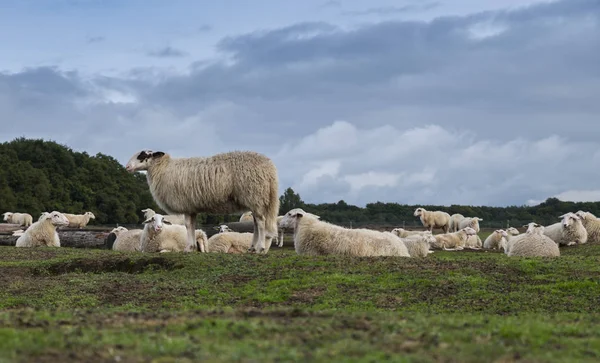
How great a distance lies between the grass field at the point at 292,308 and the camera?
7.84 meters

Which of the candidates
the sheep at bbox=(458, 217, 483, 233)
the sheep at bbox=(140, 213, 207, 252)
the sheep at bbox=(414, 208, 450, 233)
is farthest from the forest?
the sheep at bbox=(140, 213, 207, 252)

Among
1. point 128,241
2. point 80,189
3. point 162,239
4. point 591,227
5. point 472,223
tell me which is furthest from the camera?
point 80,189

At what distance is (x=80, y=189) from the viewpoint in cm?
7494

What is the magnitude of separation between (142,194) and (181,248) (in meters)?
53.6

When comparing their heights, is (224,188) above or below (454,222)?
below

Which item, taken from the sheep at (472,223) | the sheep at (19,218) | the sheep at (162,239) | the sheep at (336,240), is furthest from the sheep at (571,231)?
the sheep at (19,218)

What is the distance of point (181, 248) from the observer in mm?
25484

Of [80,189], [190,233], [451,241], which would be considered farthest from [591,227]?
[80,189]

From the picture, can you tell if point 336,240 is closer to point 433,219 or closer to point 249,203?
point 249,203

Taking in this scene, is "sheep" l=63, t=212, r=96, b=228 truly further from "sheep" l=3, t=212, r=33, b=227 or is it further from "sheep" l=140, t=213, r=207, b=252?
"sheep" l=140, t=213, r=207, b=252

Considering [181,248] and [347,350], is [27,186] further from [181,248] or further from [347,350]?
[347,350]

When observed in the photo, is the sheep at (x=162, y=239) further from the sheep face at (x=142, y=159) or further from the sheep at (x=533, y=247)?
the sheep at (x=533, y=247)

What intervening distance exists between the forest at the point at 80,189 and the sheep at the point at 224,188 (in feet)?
148

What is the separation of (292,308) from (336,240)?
10054 mm
